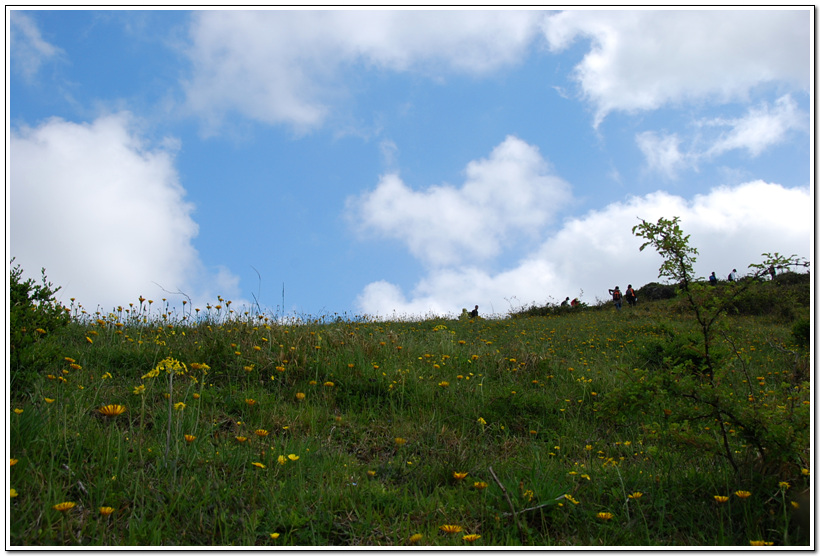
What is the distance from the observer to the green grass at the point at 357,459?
7.95 feet

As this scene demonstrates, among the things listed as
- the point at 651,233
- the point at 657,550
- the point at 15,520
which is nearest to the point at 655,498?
the point at 657,550

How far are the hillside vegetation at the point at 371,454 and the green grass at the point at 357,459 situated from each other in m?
0.02

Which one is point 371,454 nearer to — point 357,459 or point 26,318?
point 357,459

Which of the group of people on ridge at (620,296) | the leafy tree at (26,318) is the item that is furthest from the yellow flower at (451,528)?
the group of people on ridge at (620,296)

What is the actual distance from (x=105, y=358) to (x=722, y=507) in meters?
5.53

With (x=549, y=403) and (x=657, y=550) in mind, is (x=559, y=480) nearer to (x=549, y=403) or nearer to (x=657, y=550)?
(x=657, y=550)

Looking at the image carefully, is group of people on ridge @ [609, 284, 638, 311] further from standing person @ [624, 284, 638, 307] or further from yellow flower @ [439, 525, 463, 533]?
yellow flower @ [439, 525, 463, 533]

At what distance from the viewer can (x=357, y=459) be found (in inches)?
138

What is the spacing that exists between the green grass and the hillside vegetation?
15mm

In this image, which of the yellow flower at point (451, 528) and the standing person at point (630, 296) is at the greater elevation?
the standing person at point (630, 296)

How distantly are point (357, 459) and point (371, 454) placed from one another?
189mm

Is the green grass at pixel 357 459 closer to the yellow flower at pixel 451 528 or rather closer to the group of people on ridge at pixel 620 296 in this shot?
the yellow flower at pixel 451 528

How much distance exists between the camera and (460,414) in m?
4.58
